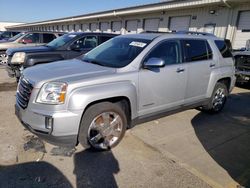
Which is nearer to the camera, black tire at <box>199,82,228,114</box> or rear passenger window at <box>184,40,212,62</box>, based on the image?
rear passenger window at <box>184,40,212,62</box>

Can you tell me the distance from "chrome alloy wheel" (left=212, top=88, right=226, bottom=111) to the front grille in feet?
13.7

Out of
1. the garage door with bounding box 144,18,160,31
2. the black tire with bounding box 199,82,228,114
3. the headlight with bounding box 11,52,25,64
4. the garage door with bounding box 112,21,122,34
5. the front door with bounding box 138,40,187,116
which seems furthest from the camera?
A: the garage door with bounding box 112,21,122,34

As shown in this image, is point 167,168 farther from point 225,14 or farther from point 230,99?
point 225,14

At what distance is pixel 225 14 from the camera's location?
12.3 m

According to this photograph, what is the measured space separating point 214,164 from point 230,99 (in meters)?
4.47

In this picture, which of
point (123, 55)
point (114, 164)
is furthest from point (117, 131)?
point (123, 55)

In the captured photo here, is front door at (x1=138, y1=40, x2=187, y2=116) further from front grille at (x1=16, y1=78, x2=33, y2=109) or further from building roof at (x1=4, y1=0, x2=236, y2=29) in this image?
building roof at (x1=4, y1=0, x2=236, y2=29)

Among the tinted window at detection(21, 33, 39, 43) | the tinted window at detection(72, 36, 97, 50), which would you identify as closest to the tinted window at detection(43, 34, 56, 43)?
the tinted window at detection(21, 33, 39, 43)

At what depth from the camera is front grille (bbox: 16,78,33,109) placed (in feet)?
10.8

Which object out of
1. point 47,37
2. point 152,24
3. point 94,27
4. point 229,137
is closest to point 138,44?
point 229,137

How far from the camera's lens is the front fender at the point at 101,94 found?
3.08 m

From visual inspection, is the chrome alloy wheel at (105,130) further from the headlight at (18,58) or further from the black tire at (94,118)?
the headlight at (18,58)

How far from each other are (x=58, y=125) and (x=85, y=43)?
5147 mm

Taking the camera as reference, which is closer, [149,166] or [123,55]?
[149,166]
